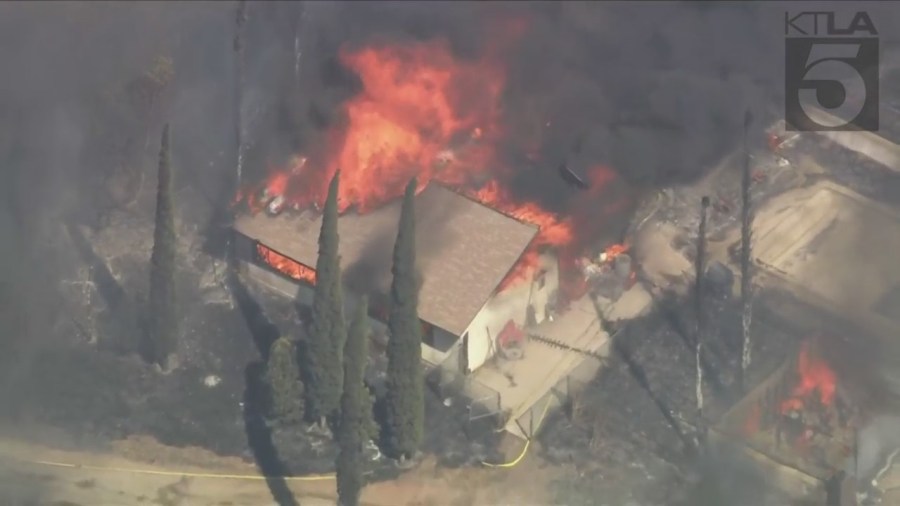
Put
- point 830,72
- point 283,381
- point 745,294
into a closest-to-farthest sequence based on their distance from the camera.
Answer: point 283,381
point 745,294
point 830,72

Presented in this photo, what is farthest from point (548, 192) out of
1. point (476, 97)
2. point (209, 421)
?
point (209, 421)

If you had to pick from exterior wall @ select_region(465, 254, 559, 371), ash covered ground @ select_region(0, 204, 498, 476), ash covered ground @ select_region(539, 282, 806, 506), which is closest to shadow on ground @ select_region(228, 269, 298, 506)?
ash covered ground @ select_region(0, 204, 498, 476)

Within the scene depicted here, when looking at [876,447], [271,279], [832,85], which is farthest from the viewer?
[832,85]

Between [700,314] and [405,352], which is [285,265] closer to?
[405,352]

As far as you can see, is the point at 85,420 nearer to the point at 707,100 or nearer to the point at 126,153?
the point at 126,153

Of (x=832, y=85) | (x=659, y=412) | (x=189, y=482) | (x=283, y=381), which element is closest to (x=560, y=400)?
(x=659, y=412)

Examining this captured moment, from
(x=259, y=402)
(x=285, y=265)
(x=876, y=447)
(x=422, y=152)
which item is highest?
(x=422, y=152)
